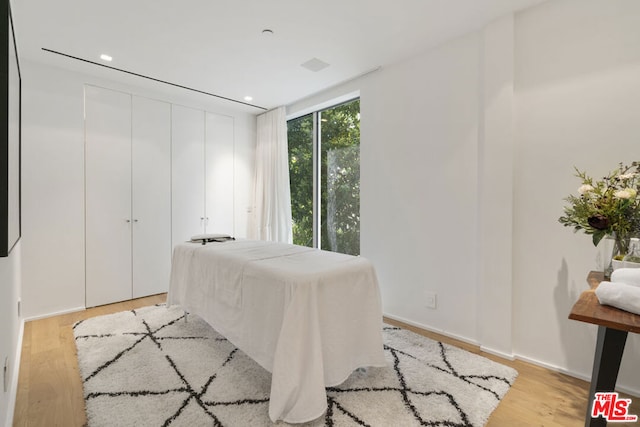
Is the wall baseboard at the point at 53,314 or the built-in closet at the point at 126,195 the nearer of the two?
the wall baseboard at the point at 53,314

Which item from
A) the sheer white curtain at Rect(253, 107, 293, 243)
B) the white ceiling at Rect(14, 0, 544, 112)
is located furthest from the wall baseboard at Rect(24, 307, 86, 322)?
the white ceiling at Rect(14, 0, 544, 112)

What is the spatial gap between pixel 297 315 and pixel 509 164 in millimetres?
1864

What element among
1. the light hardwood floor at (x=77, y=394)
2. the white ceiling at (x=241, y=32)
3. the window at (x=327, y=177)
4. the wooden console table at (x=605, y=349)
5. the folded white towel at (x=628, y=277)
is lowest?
the light hardwood floor at (x=77, y=394)

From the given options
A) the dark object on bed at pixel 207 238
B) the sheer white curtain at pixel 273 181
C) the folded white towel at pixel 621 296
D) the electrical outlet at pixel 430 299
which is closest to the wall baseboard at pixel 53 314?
the dark object on bed at pixel 207 238

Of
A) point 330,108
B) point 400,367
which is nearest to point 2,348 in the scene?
point 400,367

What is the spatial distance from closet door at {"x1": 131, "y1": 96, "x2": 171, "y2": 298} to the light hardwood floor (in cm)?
128

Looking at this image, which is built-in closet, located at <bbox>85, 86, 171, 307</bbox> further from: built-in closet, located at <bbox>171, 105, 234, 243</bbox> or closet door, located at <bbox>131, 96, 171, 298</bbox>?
built-in closet, located at <bbox>171, 105, 234, 243</bbox>

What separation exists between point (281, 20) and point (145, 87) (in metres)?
2.22

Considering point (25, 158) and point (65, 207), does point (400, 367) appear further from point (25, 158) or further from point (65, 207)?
point (25, 158)

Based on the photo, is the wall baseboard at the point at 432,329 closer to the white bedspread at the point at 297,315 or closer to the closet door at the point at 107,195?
the white bedspread at the point at 297,315

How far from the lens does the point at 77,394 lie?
1.84m

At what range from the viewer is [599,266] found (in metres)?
1.88

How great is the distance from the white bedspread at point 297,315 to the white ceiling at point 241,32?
1.74 meters

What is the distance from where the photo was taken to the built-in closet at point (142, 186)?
3.38 m
